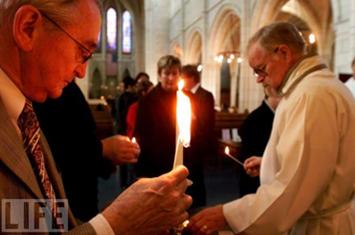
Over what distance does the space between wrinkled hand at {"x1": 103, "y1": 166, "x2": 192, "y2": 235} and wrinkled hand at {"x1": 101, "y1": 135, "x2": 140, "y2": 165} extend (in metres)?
0.78

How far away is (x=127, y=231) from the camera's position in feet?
3.02

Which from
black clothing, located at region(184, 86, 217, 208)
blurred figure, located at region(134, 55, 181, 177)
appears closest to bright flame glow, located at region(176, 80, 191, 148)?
black clothing, located at region(184, 86, 217, 208)

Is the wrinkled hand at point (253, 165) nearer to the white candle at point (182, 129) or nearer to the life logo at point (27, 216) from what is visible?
the white candle at point (182, 129)

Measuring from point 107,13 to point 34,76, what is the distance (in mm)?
39361

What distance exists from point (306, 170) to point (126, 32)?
1529 inches

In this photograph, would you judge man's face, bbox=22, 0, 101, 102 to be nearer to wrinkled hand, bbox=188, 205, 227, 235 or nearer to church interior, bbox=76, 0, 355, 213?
wrinkled hand, bbox=188, 205, 227, 235

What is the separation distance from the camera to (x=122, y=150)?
1.73m

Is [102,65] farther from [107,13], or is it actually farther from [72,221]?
[72,221]

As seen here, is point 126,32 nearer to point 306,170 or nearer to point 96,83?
point 96,83

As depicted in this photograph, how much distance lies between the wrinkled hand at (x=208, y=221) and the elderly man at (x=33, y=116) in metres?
0.44

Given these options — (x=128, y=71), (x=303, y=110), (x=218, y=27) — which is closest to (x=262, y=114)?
(x=303, y=110)

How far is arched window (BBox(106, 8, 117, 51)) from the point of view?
38.7 meters

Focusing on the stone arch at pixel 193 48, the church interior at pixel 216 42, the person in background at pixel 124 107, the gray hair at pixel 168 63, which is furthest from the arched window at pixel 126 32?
the gray hair at pixel 168 63

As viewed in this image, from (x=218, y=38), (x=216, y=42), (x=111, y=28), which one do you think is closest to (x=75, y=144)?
(x=218, y=38)
